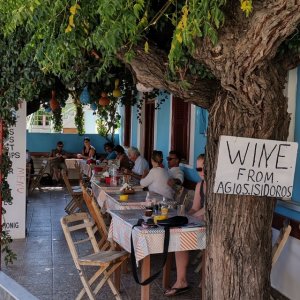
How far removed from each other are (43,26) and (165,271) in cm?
295

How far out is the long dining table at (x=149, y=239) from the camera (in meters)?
4.07

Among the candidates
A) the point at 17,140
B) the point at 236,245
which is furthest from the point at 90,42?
the point at 17,140

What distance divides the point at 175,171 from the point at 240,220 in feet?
13.1

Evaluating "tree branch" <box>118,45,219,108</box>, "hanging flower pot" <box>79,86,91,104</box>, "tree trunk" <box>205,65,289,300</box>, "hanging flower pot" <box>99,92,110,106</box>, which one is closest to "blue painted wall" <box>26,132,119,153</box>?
"hanging flower pot" <box>79,86,91,104</box>

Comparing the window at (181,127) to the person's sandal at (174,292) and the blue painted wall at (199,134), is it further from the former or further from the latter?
the person's sandal at (174,292)

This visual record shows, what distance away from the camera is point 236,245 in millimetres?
3512

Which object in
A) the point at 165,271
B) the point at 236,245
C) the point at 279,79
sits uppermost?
the point at 279,79

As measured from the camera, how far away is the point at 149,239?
408 centimetres

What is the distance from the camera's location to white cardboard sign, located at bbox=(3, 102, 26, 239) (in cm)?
690

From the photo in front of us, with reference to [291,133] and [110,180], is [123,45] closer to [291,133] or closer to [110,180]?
[291,133]

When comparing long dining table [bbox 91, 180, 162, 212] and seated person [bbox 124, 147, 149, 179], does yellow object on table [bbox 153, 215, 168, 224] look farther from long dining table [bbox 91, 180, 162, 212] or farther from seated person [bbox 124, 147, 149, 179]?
seated person [bbox 124, 147, 149, 179]

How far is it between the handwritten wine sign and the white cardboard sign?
13.7 ft

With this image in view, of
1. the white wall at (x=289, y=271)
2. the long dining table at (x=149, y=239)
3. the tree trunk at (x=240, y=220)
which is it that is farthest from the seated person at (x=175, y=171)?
the tree trunk at (x=240, y=220)

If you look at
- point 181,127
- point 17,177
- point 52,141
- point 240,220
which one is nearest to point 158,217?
point 240,220
